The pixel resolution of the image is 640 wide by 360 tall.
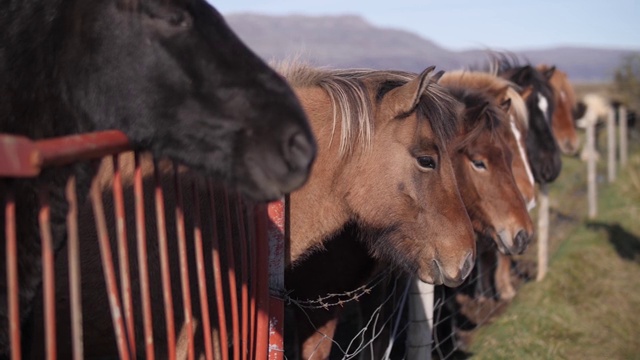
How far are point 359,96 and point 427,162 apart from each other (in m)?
0.48

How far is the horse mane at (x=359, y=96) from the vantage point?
3217mm

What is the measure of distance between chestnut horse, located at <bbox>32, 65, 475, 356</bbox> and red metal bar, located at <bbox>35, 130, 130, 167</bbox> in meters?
1.37

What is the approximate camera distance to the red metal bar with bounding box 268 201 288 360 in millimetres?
2650

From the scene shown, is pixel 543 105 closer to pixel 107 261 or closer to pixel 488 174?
pixel 488 174

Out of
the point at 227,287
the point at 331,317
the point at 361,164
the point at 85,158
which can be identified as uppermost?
the point at 85,158

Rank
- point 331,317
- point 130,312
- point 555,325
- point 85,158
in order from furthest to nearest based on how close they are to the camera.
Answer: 1. point 555,325
2. point 331,317
3. point 130,312
4. point 85,158

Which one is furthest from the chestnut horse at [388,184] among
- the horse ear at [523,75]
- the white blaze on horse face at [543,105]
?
the horse ear at [523,75]

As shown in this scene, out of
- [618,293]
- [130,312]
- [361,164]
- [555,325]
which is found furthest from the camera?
[618,293]

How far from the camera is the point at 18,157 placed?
1473mm

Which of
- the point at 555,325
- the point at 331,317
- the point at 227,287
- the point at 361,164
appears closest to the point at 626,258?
the point at 555,325

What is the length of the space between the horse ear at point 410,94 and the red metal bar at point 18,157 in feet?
6.70

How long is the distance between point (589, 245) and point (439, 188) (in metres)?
6.56

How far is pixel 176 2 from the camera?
2027mm

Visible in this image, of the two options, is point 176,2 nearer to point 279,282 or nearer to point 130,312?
point 130,312
